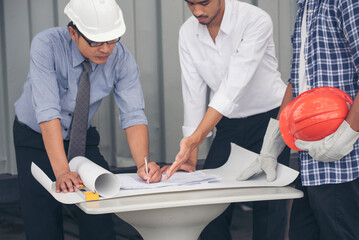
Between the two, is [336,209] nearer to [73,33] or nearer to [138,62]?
[73,33]

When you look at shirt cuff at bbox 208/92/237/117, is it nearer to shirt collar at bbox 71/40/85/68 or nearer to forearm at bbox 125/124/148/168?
forearm at bbox 125/124/148/168

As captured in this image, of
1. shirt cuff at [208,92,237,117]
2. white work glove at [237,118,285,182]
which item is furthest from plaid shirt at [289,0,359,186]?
A: shirt cuff at [208,92,237,117]

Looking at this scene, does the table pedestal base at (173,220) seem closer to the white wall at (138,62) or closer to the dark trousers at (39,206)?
the dark trousers at (39,206)

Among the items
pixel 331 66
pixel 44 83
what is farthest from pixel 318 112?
pixel 44 83

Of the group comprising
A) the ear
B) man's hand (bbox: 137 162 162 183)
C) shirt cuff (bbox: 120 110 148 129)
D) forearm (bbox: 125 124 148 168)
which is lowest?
forearm (bbox: 125 124 148 168)

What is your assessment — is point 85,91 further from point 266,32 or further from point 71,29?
point 266,32

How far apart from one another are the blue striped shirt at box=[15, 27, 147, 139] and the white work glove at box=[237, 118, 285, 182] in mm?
657

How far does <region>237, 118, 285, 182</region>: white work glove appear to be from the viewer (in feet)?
5.60

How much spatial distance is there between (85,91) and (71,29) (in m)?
0.27

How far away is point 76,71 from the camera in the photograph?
2.08 meters

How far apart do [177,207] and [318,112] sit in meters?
0.52

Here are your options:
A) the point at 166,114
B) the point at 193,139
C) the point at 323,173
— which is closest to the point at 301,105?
the point at 323,173

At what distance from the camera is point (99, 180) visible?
1613 millimetres

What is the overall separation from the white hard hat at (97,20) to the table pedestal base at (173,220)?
757 millimetres
